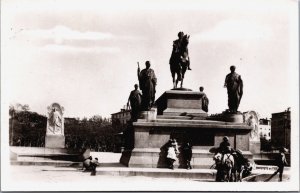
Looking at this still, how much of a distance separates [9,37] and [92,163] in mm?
5882

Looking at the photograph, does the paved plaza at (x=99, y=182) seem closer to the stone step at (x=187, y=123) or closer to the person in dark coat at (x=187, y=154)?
the person in dark coat at (x=187, y=154)

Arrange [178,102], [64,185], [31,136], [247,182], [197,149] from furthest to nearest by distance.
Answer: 1. [31,136]
2. [178,102]
3. [197,149]
4. [247,182]
5. [64,185]

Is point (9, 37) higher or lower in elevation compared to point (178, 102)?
higher

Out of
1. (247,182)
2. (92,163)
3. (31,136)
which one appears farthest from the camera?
(31,136)

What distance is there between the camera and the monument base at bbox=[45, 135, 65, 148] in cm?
3444

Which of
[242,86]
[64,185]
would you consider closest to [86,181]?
[64,185]

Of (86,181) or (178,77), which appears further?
(178,77)

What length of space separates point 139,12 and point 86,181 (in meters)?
7.49

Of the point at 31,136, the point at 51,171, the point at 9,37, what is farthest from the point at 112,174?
the point at 31,136

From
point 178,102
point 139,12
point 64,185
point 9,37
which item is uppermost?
point 139,12

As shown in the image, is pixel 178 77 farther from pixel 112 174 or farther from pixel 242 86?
pixel 112 174

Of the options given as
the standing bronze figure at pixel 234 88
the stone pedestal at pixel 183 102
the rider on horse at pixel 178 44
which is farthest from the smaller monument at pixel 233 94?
the rider on horse at pixel 178 44

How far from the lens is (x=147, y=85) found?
70.9ft

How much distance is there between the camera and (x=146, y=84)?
21.6 metres
